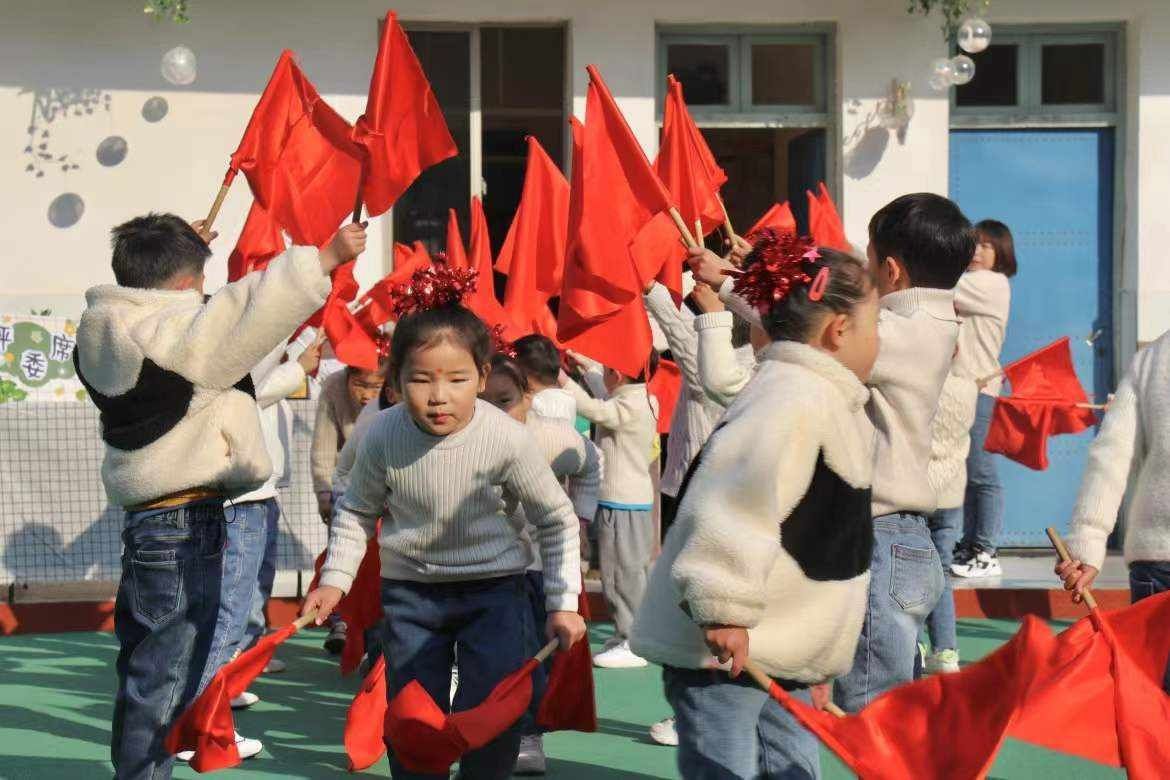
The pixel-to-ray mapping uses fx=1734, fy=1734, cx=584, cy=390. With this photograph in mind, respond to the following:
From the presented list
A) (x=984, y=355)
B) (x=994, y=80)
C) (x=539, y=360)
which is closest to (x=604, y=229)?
(x=539, y=360)

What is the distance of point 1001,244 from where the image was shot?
9383mm

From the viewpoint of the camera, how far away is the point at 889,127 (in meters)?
11.1

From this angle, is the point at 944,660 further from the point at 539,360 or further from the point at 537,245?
the point at 537,245

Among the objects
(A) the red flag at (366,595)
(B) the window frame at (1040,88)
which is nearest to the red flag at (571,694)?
(A) the red flag at (366,595)

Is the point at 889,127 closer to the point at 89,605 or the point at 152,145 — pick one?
the point at 152,145

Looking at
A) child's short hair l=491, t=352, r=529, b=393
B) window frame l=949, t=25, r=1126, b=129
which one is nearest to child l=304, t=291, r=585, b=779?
child's short hair l=491, t=352, r=529, b=393

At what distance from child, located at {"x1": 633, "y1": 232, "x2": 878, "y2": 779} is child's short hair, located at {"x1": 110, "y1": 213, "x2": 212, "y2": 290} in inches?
69.8

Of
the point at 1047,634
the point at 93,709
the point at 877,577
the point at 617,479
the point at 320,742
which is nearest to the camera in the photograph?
the point at 1047,634

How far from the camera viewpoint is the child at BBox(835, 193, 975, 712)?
4.71 metres

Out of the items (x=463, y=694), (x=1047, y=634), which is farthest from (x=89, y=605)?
(x=1047, y=634)

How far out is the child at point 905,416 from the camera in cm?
471

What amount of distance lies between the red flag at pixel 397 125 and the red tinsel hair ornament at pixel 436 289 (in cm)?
133

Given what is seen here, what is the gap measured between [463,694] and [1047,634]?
161 cm

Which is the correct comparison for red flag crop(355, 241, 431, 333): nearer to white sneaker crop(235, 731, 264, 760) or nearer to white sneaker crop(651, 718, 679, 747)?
white sneaker crop(235, 731, 264, 760)
